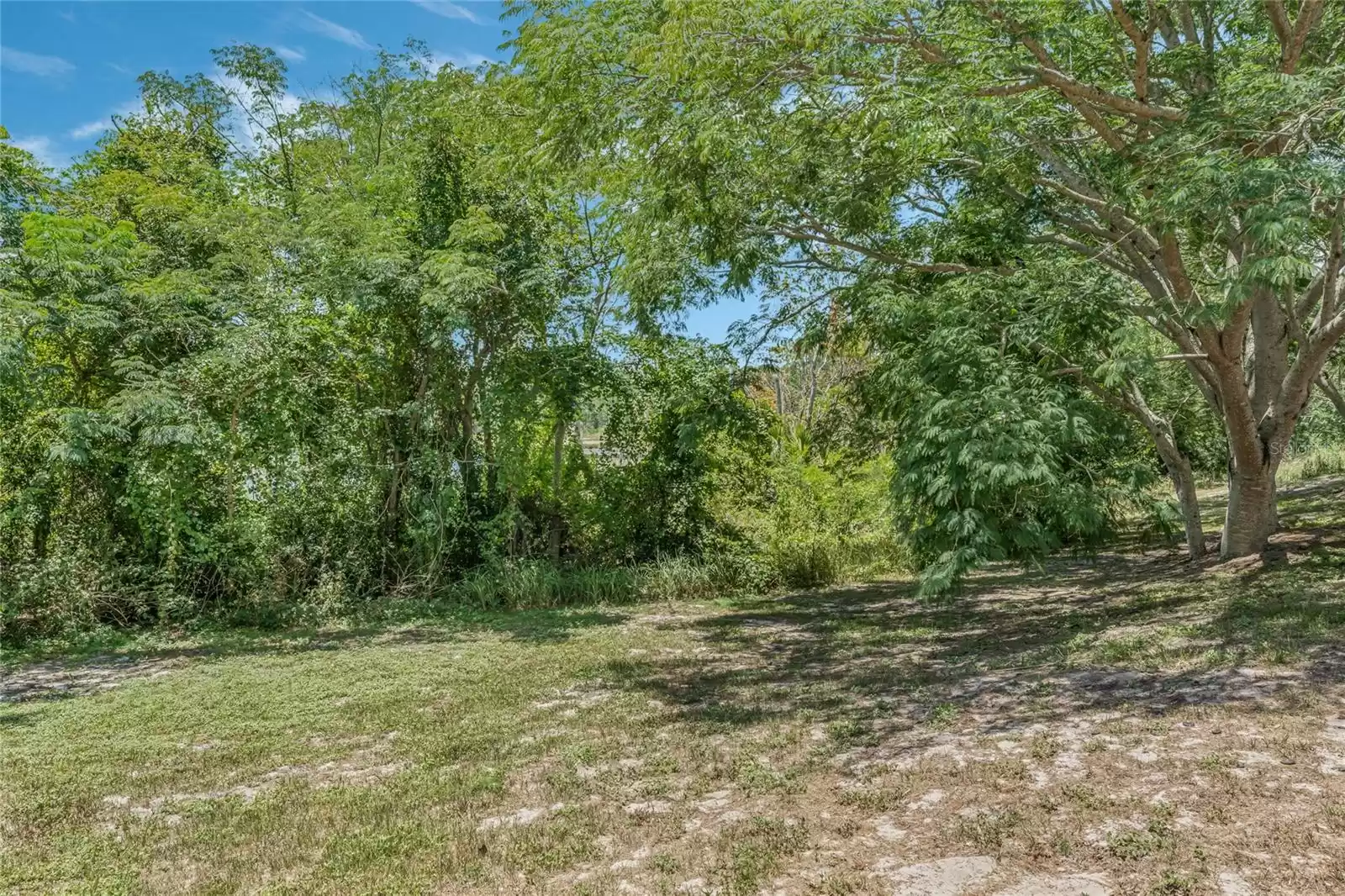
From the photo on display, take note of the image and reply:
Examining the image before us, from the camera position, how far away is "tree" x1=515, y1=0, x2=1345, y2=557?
17.1ft

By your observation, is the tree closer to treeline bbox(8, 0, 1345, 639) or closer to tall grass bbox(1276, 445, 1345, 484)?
treeline bbox(8, 0, 1345, 639)

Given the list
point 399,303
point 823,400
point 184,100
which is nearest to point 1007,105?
point 823,400

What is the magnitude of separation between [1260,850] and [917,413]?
4404 mm

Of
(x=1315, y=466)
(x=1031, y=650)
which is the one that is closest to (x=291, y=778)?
(x=1031, y=650)

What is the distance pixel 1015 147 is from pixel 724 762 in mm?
5403

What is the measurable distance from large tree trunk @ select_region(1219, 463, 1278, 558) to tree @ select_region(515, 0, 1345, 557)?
0.02 metres

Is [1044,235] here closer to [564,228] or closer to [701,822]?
[564,228]

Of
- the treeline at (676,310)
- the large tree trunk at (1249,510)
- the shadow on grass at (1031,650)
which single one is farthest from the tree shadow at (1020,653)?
the treeline at (676,310)

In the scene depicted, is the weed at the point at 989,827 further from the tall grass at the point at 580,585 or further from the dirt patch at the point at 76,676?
the tall grass at the point at 580,585

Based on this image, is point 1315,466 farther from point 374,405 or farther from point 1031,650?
point 374,405

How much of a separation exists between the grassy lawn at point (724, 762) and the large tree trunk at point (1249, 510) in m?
1.18

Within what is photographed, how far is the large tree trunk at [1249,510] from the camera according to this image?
810cm

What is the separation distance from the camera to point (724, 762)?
392 centimetres

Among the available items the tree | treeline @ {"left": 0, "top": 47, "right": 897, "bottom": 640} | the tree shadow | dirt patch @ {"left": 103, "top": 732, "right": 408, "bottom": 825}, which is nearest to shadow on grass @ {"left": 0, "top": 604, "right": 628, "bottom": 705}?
treeline @ {"left": 0, "top": 47, "right": 897, "bottom": 640}
